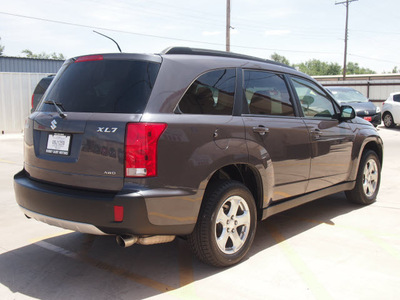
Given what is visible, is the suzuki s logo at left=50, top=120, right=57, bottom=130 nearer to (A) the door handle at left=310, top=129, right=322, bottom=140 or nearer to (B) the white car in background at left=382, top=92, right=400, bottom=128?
(A) the door handle at left=310, top=129, right=322, bottom=140

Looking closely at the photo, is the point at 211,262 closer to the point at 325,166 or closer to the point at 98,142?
the point at 98,142

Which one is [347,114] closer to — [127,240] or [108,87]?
[108,87]

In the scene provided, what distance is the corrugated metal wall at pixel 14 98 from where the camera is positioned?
1702 cm

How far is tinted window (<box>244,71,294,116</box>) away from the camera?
405 centimetres

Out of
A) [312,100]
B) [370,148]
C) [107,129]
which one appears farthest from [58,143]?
[370,148]

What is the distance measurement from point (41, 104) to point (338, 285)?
3023 millimetres

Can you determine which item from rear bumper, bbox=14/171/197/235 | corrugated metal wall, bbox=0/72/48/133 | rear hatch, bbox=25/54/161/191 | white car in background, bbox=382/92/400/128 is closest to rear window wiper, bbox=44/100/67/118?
rear hatch, bbox=25/54/161/191

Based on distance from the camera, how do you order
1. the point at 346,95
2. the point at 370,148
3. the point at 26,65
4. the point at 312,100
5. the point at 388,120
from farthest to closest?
the point at 26,65 < the point at 388,120 < the point at 346,95 < the point at 370,148 < the point at 312,100

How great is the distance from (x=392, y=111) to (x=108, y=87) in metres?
17.7

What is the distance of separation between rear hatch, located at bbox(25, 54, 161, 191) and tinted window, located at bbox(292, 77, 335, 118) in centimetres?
202

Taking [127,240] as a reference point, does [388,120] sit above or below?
above

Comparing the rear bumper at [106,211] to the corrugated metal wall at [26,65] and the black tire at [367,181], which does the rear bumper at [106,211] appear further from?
the corrugated metal wall at [26,65]

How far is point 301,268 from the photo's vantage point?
3742 millimetres

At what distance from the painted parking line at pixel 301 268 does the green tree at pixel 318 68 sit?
4781 inches
